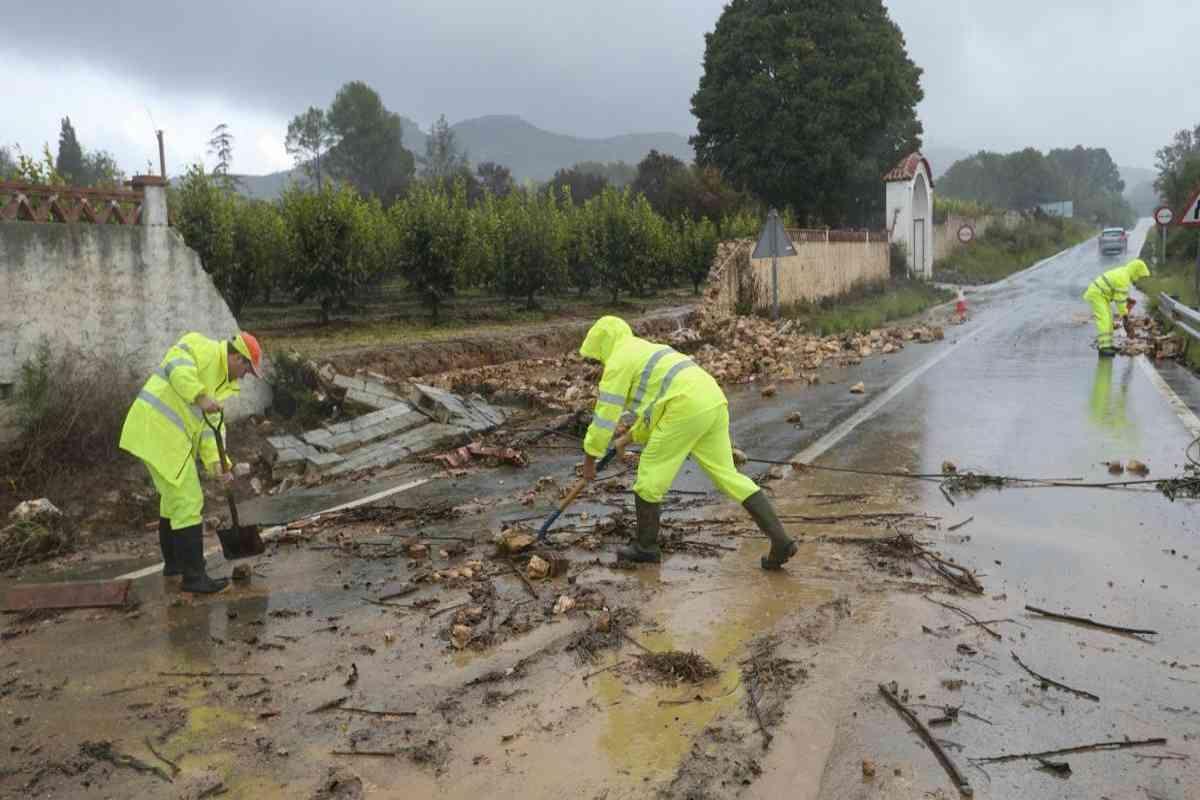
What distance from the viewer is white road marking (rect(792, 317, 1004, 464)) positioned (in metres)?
9.20

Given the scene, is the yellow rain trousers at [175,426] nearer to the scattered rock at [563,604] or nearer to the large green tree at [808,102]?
the scattered rock at [563,604]

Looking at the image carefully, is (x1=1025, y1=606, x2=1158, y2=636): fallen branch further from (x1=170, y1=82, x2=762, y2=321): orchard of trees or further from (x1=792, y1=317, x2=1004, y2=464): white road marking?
(x1=170, y1=82, x2=762, y2=321): orchard of trees

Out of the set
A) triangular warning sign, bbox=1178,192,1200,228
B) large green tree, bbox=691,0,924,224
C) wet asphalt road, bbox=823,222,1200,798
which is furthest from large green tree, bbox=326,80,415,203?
wet asphalt road, bbox=823,222,1200,798

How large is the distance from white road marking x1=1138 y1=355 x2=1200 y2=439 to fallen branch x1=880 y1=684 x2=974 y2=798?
653 centimetres

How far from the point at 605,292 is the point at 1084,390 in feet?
52.3

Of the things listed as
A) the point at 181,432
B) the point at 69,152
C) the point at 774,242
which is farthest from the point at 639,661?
the point at 69,152

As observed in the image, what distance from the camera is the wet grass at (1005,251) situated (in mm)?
44375

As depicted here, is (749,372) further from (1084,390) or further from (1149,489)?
(1149,489)

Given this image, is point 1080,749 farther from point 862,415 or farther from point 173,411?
point 862,415

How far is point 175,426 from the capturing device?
6.04 m

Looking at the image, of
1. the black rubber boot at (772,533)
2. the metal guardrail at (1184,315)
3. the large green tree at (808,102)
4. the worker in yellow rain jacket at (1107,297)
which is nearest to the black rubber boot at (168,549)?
the black rubber boot at (772,533)

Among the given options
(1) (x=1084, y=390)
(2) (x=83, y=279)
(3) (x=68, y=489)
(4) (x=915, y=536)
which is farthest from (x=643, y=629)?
(1) (x=1084, y=390)

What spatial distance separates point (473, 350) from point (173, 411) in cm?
934

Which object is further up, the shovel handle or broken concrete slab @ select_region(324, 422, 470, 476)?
the shovel handle
